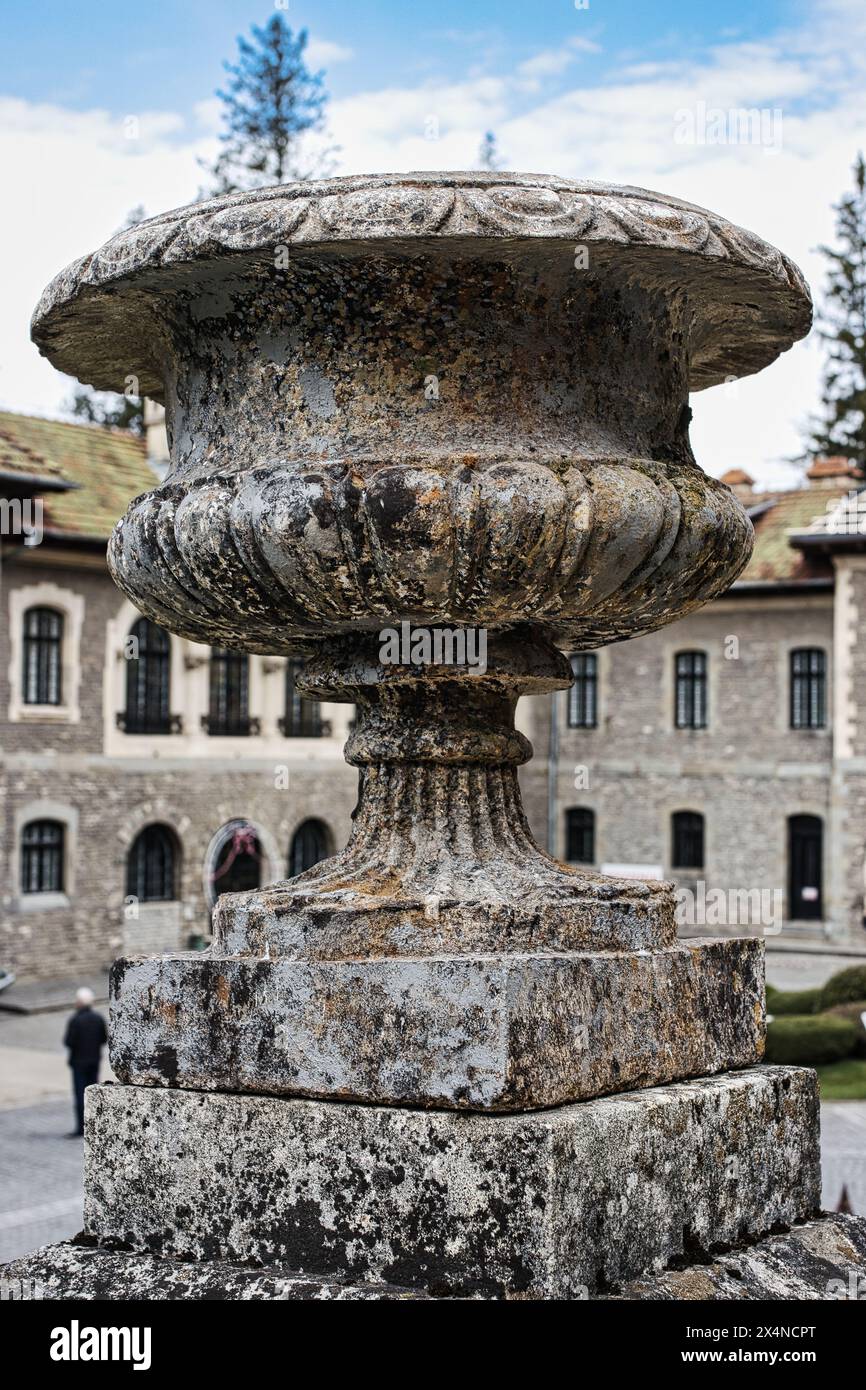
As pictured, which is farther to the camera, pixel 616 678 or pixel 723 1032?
pixel 616 678

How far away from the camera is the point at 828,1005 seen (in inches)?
738

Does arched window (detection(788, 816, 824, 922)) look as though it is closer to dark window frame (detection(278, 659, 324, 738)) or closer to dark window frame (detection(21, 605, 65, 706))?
dark window frame (detection(278, 659, 324, 738))

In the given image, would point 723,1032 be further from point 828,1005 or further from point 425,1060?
point 828,1005

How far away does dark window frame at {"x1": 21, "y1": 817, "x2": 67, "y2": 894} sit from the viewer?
2336 centimetres

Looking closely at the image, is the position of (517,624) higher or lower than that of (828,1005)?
higher

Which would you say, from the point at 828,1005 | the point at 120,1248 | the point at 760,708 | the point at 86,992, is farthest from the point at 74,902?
the point at 120,1248

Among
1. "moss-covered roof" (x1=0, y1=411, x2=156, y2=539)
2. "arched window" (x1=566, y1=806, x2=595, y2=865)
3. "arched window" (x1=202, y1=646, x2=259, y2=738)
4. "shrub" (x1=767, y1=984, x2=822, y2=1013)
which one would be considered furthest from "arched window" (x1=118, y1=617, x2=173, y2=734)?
"shrub" (x1=767, y1=984, x2=822, y2=1013)

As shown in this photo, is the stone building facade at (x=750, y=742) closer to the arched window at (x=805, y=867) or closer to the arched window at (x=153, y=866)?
the arched window at (x=805, y=867)

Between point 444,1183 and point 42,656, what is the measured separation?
21.7 meters

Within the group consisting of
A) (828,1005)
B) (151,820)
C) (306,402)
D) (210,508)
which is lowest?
(828,1005)

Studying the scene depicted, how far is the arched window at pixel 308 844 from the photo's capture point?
93.9ft

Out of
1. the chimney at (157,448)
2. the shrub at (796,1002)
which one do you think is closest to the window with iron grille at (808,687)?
the shrub at (796,1002)

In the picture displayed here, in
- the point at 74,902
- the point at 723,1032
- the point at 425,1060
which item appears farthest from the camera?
the point at 74,902

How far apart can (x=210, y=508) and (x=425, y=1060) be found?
113 centimetres
